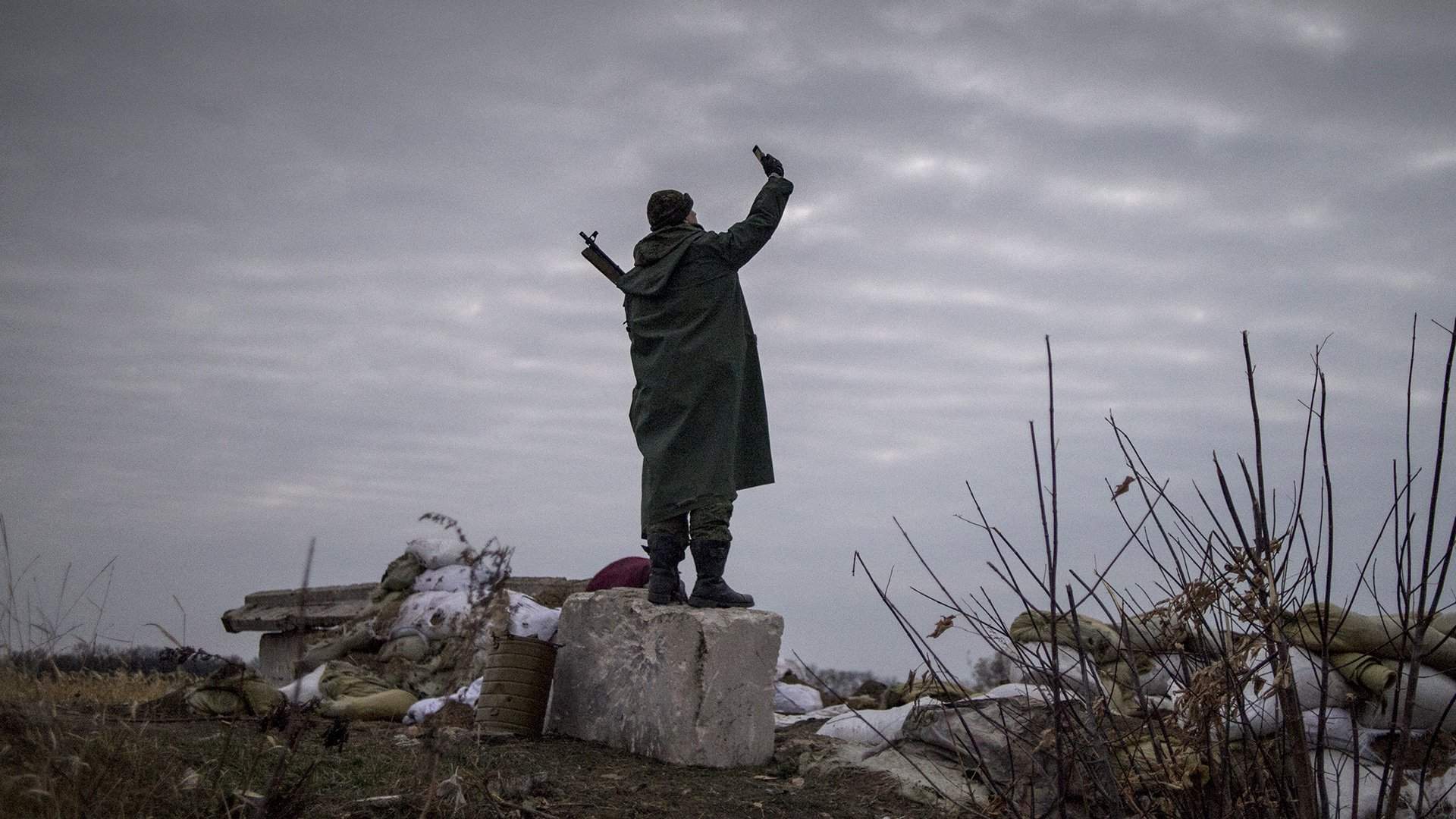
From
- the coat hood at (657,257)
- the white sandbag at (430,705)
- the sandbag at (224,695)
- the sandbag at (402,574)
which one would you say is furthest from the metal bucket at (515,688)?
the sandbag at (402,574)

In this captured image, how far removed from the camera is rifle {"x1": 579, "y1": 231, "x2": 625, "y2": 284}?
19.9 feet

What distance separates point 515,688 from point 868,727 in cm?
178

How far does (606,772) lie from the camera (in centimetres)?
483

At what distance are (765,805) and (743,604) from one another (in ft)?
3.77

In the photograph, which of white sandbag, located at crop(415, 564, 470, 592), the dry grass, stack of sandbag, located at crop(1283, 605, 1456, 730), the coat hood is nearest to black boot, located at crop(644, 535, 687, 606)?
the coat hood

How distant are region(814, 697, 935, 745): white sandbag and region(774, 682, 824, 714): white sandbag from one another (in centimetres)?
95

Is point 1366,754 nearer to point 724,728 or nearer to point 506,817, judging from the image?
point 724,728

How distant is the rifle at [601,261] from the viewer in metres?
6.07

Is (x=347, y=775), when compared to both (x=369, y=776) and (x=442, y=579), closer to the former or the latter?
(x=369, y=776)

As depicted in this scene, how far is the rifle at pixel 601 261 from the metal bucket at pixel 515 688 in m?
1.96

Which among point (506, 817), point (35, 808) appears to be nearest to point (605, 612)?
point (506, 817)

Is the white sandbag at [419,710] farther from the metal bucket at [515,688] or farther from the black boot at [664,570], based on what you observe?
the black boot at [664,570]

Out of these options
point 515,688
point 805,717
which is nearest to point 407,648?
point 515,688

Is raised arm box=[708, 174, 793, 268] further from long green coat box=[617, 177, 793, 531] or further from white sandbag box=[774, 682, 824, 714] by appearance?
white sandbag box=[774, 682, 824, 714]
